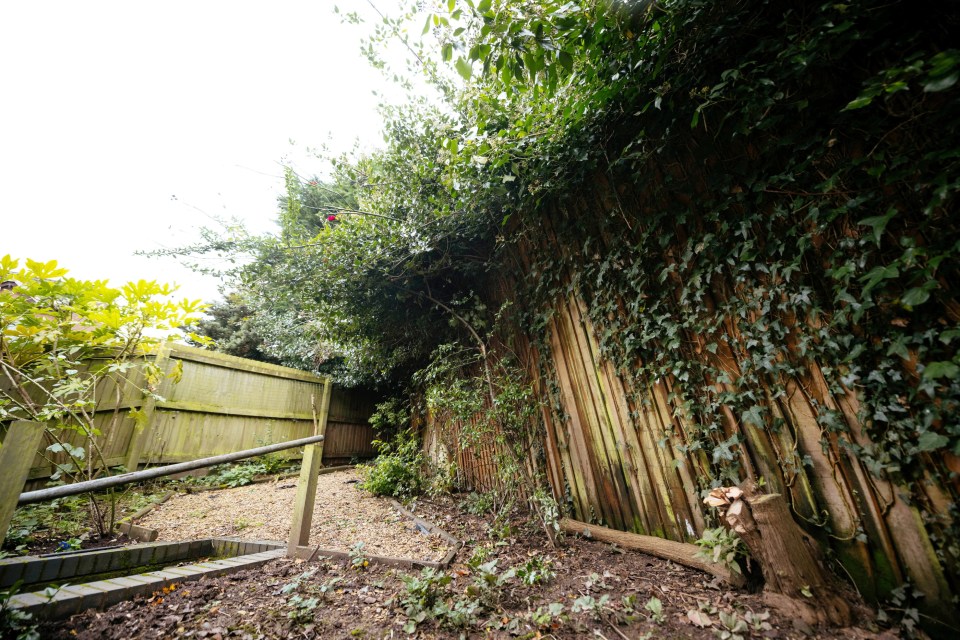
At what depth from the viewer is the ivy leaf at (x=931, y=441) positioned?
3.69ft

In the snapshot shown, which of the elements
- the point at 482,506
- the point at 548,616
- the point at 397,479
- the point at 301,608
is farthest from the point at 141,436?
the point at 548,616

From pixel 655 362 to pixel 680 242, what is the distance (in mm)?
760

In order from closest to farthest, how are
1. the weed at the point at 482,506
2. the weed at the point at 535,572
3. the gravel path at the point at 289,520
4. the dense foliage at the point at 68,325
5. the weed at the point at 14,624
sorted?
the weed at the point at 14,624 → the weed at the point at 535,572 → the dense foliage at the point at 68,325 → the gravel path at the point at 289,520 → the weed at the point at 482,506

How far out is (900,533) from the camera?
1.31m

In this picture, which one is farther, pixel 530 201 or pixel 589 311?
pixel 530 201

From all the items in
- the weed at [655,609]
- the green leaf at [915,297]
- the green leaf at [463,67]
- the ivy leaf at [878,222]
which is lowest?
the weed at [655,609]

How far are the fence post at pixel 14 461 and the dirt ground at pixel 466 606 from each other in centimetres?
54

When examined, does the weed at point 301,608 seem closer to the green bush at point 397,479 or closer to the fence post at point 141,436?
the green bush at point 397,479

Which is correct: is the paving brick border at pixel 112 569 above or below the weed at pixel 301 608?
above

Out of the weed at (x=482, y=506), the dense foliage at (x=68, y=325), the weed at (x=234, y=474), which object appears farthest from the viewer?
the weed at (x=234, y=474)

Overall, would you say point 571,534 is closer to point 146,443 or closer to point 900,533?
point 900,533

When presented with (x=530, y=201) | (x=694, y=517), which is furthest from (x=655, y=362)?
(x=530, y=201)

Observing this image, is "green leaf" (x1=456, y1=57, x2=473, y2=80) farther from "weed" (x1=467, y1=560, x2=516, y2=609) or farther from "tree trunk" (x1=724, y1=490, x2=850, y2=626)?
"weed" (x1=467, y1=560, x2=516, y2=609)

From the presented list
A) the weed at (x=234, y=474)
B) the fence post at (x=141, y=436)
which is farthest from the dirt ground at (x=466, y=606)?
the weed at (x=234, y=474)
